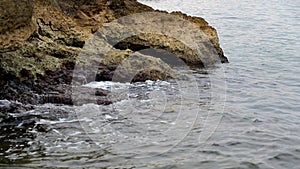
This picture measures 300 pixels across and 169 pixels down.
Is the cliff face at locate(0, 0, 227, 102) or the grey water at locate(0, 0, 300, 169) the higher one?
the cliff face at locate(0, 0, 227, 102)

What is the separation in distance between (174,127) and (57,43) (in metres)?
3.87

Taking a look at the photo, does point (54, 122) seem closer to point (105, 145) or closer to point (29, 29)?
point (105, 145)

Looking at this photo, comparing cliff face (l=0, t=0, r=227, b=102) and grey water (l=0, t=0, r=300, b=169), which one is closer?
grey water (l=0, t=0, r=300, b=169)

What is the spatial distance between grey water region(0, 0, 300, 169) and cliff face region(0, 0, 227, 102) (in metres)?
0.57

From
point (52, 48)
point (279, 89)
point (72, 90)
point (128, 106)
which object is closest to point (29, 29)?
point (52, 48)

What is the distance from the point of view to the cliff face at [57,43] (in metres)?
8.16

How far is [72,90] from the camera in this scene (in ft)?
27.2

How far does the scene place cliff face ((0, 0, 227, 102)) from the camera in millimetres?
8156

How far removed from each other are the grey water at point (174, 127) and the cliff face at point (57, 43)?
1.88 ft

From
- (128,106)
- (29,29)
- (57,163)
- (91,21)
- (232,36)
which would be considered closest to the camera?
(57,163)

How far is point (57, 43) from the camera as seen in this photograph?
32.0 feet

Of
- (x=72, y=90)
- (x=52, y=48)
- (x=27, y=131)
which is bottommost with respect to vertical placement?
(x=27, y=131)

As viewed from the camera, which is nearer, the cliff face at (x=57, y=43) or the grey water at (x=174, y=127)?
the grey water at (x=174, y=127)

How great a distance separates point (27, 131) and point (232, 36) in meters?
13.6
